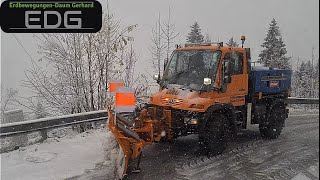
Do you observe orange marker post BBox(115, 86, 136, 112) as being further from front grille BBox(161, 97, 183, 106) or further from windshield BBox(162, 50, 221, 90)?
windshield BBox(162, 50, 221, 90)

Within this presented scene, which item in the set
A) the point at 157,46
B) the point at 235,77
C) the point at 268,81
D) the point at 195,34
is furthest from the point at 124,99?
the point at 195,34

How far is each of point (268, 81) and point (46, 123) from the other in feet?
16.9

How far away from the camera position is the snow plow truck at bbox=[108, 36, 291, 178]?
688cm

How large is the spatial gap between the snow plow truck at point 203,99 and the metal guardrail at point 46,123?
163cm

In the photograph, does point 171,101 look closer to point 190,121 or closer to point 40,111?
point 190,121

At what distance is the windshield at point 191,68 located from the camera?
24.0 ft

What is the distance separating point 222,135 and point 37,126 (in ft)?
12.8

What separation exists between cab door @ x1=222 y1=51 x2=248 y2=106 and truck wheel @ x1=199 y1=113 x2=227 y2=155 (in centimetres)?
54

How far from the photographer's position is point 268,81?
8.47 metres

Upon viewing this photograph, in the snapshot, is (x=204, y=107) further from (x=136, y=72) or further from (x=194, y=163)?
(x=136, y=72)

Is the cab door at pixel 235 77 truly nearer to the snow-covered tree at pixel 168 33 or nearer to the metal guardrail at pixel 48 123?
the metal guardrail at pixel 48 123

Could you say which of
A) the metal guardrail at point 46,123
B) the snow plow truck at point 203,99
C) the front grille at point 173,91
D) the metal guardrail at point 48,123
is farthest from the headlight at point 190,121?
the metal guardrail at point 46,123

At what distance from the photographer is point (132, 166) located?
20.3ft

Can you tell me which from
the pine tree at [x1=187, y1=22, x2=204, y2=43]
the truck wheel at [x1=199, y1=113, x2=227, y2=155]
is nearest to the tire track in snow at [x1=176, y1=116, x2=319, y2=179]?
the truck wheel at [x1=199, y1=113, x2=227, y2=155]
